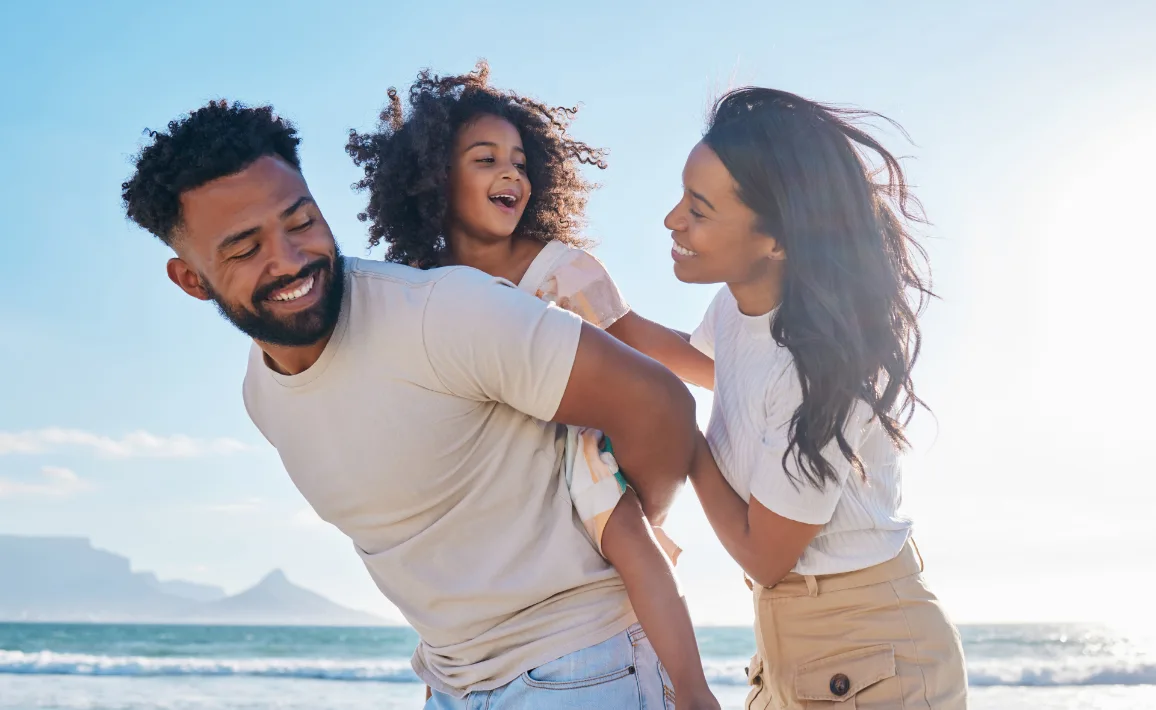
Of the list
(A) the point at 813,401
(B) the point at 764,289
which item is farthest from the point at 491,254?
(A) the point at 813,401

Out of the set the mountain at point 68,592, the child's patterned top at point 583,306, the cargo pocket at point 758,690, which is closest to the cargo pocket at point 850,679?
the cargo pocket at point 758,690

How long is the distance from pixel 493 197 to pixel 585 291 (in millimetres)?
550

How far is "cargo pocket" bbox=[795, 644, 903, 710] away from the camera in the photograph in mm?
2527

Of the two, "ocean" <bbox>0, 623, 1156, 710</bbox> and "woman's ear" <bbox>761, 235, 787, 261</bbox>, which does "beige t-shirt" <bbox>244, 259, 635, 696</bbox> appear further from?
"ocean" <bbox>0, 623, 1156, 710</bbox>

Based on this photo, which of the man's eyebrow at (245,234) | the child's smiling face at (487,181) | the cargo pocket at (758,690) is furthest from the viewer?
the child's smiling face at (487,181)

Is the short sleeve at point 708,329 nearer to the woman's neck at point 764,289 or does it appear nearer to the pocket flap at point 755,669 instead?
the woman's neck at point 764,289

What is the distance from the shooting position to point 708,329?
3.24 meters

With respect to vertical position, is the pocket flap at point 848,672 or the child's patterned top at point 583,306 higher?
the child's patterned top at point 583,306

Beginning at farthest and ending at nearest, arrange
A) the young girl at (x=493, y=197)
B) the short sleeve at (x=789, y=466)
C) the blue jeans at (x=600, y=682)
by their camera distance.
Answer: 1. the young girl at (x=493, y=197)
2. the short sleeve at (x=789, y=466)
3. the blue jeans at (x=600, y=682)

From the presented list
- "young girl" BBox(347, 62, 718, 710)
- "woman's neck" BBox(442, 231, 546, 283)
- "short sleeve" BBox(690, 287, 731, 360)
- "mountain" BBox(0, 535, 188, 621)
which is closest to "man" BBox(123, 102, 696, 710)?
"short sleeve" BBox(690, 287, 731, 360)

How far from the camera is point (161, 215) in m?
2.49

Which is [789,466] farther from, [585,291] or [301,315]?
[301,315]

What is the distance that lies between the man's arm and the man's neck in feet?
1.97

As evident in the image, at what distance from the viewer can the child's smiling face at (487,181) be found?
3.49 metres
